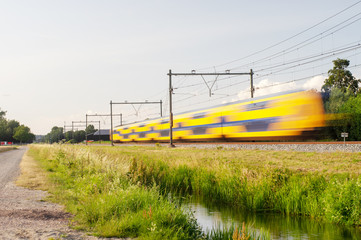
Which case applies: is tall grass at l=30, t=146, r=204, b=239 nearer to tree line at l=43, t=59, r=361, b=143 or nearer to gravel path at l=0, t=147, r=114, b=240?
gravel path at l=0, t=147, r=114, b=240

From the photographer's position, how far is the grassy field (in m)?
8.27

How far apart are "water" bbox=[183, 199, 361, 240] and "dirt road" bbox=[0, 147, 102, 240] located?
10.4 ft

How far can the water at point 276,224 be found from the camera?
33.5 feet

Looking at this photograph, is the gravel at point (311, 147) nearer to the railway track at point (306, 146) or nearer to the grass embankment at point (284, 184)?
the railway track at point (306, 146)

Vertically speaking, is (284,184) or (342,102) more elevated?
(342,102)

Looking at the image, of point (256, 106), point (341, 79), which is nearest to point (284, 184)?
point (256, 106)

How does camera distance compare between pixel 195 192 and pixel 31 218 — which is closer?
pixel 31 218

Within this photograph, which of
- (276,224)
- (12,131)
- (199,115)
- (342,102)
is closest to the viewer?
(276,224)

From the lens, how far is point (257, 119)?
93.4ft

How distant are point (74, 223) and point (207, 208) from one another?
610 cm

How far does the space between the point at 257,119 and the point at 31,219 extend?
2171 cm

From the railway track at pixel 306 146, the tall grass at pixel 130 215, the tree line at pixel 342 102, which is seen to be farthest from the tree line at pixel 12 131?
the tall grass at pixel 130 215

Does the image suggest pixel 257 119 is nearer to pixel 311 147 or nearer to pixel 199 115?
pixel 311 147

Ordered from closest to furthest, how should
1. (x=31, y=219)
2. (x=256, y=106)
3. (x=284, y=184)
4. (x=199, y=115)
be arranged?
(x=31, y=219), (x=284, y=184), (x=256, y=106), (x=199, y=115)
